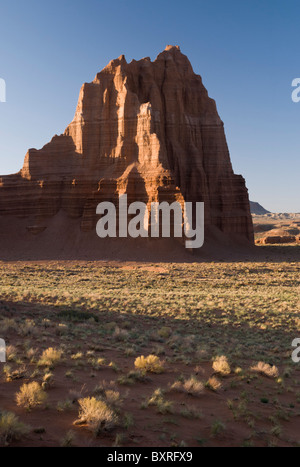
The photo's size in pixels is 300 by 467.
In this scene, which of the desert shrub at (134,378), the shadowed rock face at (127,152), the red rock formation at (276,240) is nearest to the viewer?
the desert shrub at (134,378)

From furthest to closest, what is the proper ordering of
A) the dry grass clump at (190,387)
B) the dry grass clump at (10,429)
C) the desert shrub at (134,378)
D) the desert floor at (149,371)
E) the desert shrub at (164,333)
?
the desert shrub at (164,333) < the desert shrub at (134,378) < the dry grass clump at (190,387) < the desert floor at (149,371) < the dry grass clump at (10,429)

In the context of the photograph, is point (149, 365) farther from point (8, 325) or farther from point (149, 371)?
point (8, 325)

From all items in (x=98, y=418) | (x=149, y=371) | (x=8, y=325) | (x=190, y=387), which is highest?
(x=8, y=325)

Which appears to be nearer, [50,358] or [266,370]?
[50,358]

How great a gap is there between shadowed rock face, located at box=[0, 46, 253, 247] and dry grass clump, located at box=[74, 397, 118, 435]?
53637mm

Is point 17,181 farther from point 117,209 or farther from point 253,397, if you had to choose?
point 253,397

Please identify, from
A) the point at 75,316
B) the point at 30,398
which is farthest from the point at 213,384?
the point at 75,316

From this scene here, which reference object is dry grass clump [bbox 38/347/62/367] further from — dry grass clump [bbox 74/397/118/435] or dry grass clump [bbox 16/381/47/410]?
dry grass clump [bbox 74/397/118/435]

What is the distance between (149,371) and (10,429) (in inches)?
207

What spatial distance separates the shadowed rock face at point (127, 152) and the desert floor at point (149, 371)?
4079 cm

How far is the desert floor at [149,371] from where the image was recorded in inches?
251

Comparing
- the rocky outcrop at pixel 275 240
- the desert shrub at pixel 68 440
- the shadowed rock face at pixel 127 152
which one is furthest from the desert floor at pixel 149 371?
the rocky outcrop at pixel 275 240

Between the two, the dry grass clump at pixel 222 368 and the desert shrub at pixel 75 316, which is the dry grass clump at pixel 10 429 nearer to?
the dry grass clump at pixel 222 368

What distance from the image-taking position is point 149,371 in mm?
10227
